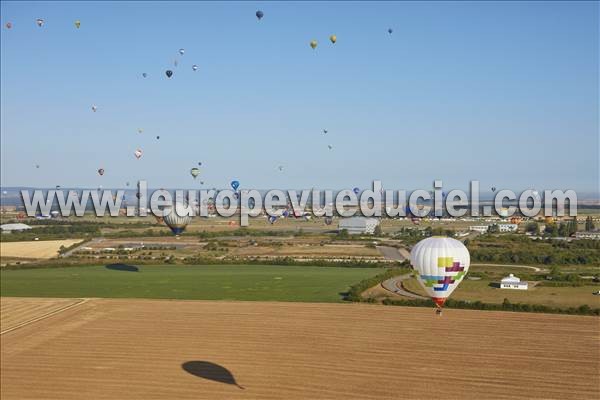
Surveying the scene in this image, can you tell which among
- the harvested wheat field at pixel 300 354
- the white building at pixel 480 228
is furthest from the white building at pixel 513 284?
the white building at pixel 480 228

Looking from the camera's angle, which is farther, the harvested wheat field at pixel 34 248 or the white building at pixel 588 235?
the harvested wheat field at pixel 34 248

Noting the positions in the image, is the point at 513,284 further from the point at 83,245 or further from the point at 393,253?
the point at 83,245

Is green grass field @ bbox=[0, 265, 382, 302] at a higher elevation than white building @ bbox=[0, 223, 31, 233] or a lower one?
lower

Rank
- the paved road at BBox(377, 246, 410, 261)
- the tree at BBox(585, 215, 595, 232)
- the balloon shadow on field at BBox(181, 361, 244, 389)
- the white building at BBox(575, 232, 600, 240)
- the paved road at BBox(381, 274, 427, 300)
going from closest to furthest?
the balloon shadow on field at BBox(181, 361, 244, 389) → the paved road at BBox(381, 274, 427, 300) → the paved road at BBox(377, 246, 410, 261) → the white building at BBox(575, 232, 600, 240) → the tree at BBox(585, 215, 595, 232)

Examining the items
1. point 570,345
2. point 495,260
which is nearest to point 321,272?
point 495,260

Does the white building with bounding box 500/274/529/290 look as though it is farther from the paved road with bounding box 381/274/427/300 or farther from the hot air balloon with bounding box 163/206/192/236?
the hot air balloon with bounding box 163/206/192/236

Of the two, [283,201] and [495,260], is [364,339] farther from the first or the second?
[283,201]

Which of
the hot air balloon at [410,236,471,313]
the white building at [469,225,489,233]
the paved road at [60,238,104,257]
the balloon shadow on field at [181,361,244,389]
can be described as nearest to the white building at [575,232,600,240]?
the white building at [469,225,489,233]

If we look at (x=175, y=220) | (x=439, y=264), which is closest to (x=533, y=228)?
(x=175, y=220)

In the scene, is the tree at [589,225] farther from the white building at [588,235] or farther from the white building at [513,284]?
the white building at [513,284]
